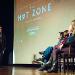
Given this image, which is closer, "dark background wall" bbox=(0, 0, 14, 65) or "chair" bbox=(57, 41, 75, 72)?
"chair" bbox=(57, 41, 75, 72)

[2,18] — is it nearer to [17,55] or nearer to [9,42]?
[9,42]

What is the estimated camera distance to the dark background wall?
8867 millimetres

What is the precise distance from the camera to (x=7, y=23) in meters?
8.98

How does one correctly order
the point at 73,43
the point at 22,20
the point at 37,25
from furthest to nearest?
the point at 22,20
the point at 37,25
the point at 73,43

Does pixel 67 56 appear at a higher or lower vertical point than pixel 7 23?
lower

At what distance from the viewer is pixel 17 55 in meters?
8.54

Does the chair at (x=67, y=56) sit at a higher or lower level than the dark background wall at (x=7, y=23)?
lower

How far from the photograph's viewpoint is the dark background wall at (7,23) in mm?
8867

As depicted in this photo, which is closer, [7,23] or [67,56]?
[67,56]

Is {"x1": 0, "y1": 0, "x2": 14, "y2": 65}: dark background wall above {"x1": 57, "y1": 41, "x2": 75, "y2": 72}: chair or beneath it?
above

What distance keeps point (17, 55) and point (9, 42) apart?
0.61m

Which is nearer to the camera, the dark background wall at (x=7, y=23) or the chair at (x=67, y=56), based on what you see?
the chair at (x=67, y=56)

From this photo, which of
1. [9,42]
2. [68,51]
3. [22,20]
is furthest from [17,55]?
[68,51]

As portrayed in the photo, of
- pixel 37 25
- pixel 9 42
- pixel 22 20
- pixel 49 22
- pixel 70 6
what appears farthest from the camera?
pixel 9 42
